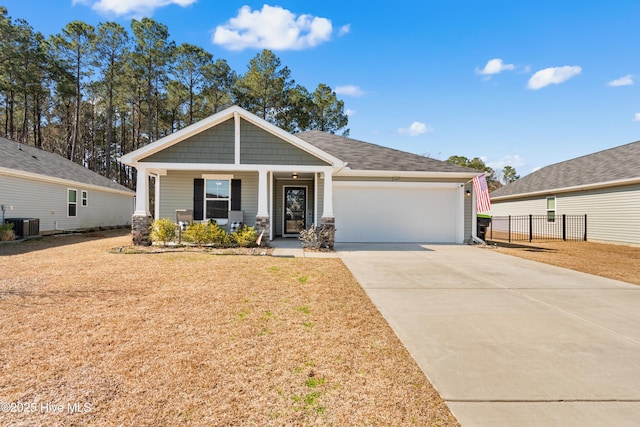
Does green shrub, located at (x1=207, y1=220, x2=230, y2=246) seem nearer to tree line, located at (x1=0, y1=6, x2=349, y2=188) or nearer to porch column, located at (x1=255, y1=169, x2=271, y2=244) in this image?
porch column, located at (x1=255, y1=169, x2=271, y2=244)

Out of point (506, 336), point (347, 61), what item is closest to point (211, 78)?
point (347, 61)

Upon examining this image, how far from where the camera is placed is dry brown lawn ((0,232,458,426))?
83.2 inches

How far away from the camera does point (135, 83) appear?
26422 mm

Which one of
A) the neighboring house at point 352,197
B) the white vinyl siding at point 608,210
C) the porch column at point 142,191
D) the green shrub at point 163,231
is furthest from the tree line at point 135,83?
the white vinyl siding at point 608,210

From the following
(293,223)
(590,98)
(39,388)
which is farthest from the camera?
(590,98)

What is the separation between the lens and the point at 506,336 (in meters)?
3.54

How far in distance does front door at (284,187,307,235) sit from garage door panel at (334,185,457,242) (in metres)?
1.83

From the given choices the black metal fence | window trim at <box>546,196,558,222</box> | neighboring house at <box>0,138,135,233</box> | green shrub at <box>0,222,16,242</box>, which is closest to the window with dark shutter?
green shrub at <box>0,222,16,242</box>

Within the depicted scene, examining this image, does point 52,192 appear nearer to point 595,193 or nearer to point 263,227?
point 263,227

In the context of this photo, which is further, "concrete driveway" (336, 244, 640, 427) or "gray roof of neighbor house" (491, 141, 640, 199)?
"gray roof of neighbor house" (491, 141, 640, 199)

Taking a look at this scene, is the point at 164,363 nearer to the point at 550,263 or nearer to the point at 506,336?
the point at 506,336

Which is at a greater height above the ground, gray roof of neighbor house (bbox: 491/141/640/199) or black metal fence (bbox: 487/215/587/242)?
gray roof of neighbor house (bbox: 491/141/640/199)

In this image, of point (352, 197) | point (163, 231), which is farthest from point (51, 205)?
point (352, 197)

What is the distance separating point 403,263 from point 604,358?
4997mm
